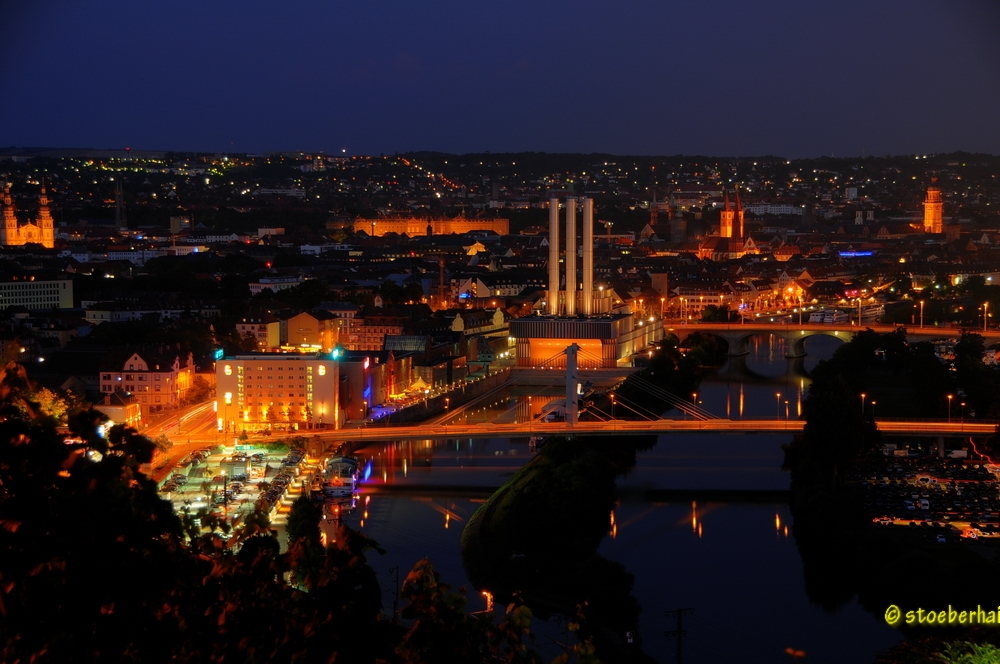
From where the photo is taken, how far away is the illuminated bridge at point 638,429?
25.9 feet

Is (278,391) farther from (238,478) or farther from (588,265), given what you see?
(588,265)

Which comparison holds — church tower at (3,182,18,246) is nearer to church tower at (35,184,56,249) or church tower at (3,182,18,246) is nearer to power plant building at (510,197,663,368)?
church tower at (35,184,56,249)

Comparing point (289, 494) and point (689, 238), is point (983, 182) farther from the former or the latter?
point (289, 494)

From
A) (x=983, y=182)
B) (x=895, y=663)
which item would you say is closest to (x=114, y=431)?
(x=895, y=663)

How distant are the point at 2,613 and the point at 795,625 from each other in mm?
3719

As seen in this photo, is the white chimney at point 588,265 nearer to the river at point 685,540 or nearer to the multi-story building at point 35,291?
the river at point 685,540

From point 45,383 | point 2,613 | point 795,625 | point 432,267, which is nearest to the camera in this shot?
point 2,613

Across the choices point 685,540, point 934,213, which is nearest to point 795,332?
point 685,540

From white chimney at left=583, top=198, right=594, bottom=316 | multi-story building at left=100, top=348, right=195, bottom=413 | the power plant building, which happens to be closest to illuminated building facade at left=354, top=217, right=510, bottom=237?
white chimney at left=583, top=198, right=594, bottom=316

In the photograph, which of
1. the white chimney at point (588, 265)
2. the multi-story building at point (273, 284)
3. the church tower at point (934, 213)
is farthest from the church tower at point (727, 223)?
the white chimney at point (588, 265)

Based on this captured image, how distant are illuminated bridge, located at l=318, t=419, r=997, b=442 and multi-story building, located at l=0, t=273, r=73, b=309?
→ 8154 mm

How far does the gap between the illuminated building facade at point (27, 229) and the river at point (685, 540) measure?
1792cm

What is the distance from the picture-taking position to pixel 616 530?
6480 mm

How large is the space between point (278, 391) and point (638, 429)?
234 centimetres
